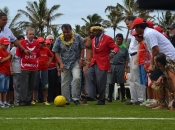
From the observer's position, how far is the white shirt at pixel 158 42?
29.0 feet

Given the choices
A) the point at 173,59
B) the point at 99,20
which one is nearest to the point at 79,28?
the point at 99,20

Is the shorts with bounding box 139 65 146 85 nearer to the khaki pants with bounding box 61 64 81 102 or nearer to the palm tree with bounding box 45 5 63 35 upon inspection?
the khaki pants with bounding box 61 64 81 102

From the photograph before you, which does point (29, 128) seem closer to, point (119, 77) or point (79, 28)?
point (119, 77)

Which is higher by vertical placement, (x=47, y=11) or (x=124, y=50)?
(x=47, y=11)

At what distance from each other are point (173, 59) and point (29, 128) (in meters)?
4.45

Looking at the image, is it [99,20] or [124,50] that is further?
[99,20]

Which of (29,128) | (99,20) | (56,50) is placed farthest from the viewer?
(99,20)

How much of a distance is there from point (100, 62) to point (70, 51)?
2.73ft

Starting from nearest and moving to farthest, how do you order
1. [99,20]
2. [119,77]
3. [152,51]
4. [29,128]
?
[29,128]
[152,51]
[119,77]
[99,20]

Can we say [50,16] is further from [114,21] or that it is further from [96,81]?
[96,81]

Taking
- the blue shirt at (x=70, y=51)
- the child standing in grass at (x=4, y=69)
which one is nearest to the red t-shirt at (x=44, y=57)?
the blue shirt at (x=70, y=51)

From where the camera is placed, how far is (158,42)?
905 centimetres

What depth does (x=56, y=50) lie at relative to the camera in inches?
457

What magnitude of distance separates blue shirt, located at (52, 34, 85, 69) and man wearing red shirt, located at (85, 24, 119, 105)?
1.59ft
